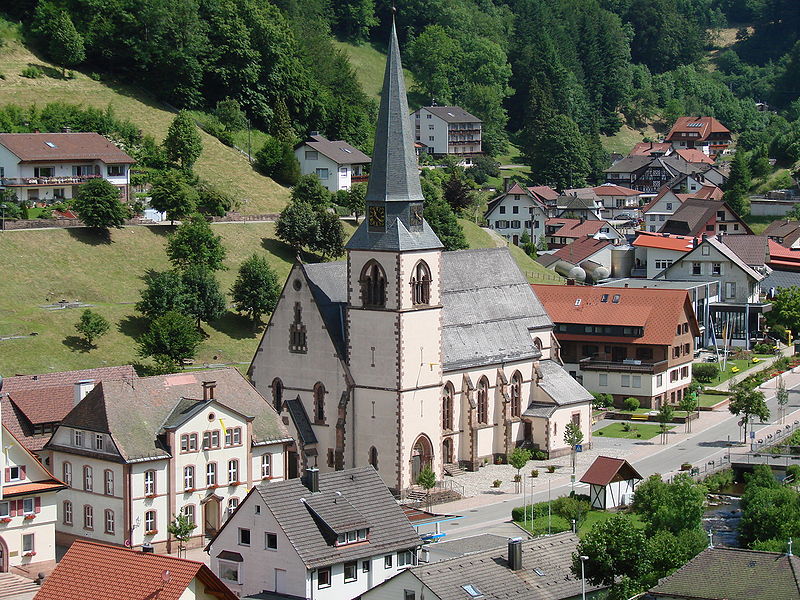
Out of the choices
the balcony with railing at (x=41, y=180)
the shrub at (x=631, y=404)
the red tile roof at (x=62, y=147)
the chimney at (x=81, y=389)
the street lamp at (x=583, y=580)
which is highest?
the red tile roof at (x=62, y=147)

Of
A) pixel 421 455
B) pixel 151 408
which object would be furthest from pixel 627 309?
pixel 151 408

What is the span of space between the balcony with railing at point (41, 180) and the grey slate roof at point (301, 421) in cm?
4070

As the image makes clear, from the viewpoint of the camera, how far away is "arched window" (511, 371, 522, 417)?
87188 mm

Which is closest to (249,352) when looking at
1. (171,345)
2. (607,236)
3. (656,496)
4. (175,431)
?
(171,345)

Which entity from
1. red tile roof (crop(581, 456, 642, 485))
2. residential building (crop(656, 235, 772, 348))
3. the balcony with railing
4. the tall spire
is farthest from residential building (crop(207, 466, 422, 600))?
residential building (crop(656, 235, 772, 348))

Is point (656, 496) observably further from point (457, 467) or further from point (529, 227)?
point (529, 227)

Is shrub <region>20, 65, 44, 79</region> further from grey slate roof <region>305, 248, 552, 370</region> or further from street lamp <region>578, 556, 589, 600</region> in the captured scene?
street lamp <region>578, 556, 589, 600</region>

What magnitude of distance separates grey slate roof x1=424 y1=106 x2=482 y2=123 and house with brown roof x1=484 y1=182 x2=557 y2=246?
2819 centimetres

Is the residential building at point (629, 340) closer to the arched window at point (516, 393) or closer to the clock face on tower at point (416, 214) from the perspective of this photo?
the arched window at point (516, 393)

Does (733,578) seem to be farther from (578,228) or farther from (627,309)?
(578,228)

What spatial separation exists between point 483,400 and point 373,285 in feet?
33.8

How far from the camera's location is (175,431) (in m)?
69.7

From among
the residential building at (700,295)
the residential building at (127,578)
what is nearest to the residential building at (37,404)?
the residential building at (127,578)

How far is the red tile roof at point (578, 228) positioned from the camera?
157m
